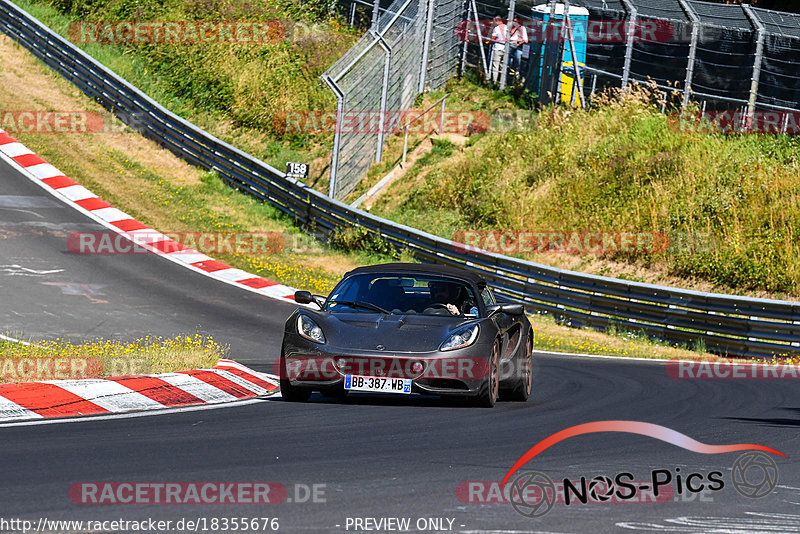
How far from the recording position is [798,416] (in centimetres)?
1019

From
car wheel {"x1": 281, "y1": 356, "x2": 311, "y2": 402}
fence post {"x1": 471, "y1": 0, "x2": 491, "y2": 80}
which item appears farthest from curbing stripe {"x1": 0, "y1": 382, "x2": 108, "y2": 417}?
fence post {"x1": 471, "y1": 0, "x2": 491, "y2": 80}

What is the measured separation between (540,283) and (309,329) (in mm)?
11799

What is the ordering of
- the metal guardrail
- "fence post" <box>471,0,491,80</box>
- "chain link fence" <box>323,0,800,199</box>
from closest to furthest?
the metal guardrail → "chain link fence" <box>323,0,800,199</box> → "fence post" <box>471,0,491,80</box>

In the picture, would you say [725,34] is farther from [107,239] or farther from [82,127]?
[82,127]

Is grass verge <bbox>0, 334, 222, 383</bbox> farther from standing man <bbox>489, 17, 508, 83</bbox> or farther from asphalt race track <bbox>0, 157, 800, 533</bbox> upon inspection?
standing man <bbox>489, 17, 508, 83</bbox>

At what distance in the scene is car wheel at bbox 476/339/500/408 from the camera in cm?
930

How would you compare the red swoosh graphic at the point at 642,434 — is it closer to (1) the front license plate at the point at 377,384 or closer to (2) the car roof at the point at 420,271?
(1) the front license plate at the point at 377,384

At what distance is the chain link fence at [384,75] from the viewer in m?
25.8

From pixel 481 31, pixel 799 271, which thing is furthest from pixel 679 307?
pixel 481 31

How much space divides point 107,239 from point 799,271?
13.7 m

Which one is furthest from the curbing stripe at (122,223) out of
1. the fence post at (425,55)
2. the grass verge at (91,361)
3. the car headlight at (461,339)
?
the car headlight at (461,339)

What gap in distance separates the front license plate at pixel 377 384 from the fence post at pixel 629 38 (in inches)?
699

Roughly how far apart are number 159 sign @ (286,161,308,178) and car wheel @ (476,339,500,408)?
16.1 metres

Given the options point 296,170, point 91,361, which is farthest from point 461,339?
point 296,170
